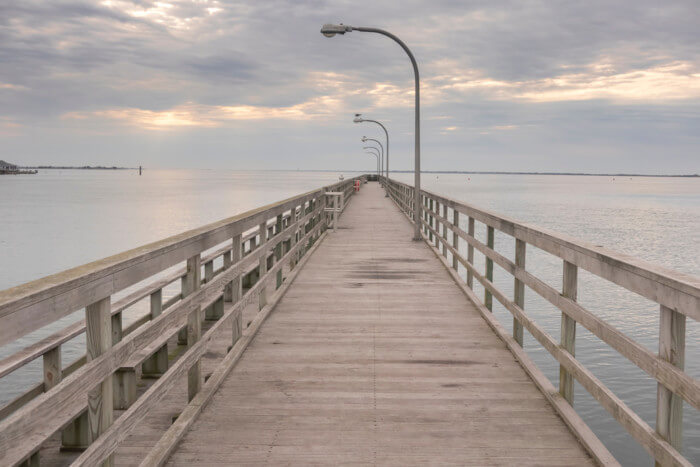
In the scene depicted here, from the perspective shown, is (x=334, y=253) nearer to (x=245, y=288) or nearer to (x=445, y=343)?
(x=245, y=288)

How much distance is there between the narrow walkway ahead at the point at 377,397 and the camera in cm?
347

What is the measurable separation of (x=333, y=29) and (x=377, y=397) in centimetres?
1106

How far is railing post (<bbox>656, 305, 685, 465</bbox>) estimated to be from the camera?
8.46 ft

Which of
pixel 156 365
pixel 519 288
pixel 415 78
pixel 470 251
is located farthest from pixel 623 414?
pixel 415 78

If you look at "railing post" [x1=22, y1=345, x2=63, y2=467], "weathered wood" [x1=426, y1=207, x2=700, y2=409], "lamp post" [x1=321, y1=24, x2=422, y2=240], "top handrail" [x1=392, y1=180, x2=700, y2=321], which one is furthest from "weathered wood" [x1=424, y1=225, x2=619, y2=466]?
"lamp post" [x1=321, y1=24, x2=422, y2=240]

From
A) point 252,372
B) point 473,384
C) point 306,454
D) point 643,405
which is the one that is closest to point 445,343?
point 473,384

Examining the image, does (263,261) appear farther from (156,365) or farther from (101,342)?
(101,342)

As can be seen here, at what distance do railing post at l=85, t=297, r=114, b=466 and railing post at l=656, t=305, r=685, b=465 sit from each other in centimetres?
249

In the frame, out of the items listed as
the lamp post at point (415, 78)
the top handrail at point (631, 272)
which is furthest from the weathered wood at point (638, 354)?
the lamp post at point (415, 78)

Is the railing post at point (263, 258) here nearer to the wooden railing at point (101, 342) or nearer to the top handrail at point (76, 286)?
the wooden railing at point (101, 342)

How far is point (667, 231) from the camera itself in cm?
4416

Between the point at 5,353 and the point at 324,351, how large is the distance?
10885 mm

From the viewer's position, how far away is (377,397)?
14.1 feet

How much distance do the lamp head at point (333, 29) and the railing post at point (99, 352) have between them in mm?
12058
